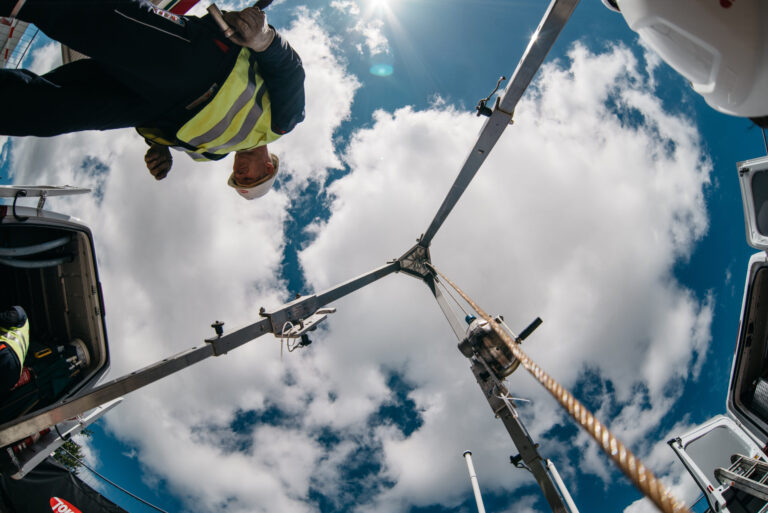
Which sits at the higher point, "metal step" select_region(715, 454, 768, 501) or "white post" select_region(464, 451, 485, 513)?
"white post" select_region(464, 451, 485, 513)

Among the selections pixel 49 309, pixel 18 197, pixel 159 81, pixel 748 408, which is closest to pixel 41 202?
pixel 18 197

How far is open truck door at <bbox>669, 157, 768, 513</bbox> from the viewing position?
10.4ft

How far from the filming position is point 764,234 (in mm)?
3076

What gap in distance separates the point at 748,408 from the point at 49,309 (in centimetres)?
754

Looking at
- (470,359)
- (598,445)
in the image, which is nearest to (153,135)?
(598,445)

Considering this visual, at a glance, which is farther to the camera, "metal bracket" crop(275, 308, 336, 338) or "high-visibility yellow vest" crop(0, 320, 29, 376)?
"metal bracket" crop(275, 308, 336, 338)

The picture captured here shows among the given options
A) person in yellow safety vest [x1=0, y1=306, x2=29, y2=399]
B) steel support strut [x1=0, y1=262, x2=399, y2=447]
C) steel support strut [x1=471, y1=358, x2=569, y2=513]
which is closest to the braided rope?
steel support strut [x1=471, y1=358, x2=569, y2=513]

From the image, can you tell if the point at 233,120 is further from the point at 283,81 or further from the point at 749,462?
the point at 749,462

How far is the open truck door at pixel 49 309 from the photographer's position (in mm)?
2318

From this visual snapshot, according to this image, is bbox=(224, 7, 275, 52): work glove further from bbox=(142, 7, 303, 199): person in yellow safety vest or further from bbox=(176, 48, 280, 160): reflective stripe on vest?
bbox=(176, 48, 280, 160): reflective stripe on vest

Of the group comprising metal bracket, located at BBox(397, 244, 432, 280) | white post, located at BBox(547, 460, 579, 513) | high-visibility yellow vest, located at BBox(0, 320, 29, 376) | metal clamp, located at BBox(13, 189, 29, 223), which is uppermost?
metal bracket, located at BBox(397, 244, 432, 280)

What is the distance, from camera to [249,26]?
161cm

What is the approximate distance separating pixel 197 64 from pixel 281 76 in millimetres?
438

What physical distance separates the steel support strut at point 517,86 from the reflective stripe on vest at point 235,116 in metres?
2.34
